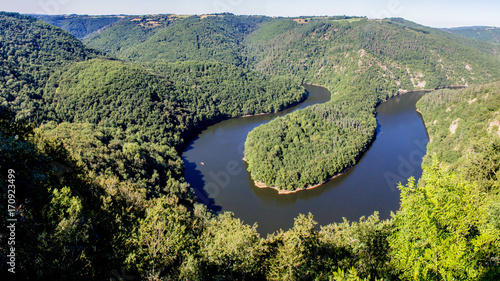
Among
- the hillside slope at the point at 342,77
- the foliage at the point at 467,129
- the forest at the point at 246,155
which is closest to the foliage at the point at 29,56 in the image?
the forest at the point at 246,155

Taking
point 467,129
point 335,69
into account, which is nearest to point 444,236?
point 467,129

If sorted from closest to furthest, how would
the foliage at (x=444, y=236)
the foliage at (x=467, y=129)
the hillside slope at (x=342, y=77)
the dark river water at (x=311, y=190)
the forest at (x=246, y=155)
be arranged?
the foliage at (x=444, y=236), the forest at (x=246, y=155), the foliage at (x=467, y=129), the dark river water at (x=311, y=190), the hillside slope at (x=342, y=77)

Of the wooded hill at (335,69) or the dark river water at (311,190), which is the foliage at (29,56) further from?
the wooded hill at (335,69)

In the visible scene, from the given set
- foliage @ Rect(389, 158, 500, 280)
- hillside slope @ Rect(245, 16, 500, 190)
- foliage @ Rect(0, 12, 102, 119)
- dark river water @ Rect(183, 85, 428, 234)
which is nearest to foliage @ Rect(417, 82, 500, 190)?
dark river water @ Rect(183, 85, 428, 234)

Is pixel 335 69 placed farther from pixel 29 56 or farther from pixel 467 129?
Result: pixel 29 56

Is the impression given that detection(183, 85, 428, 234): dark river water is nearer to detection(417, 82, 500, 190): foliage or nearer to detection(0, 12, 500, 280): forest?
detection(0, 12, 500, 280): forest

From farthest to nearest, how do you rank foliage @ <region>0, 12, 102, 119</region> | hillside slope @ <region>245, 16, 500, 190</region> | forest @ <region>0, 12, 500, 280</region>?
foliage @ <region>0, 12, 102, 119</region>
hillside slope @ <region>245, 16, 500, 190</region>
forest @ <region>0, 12, 500, 280</region>
